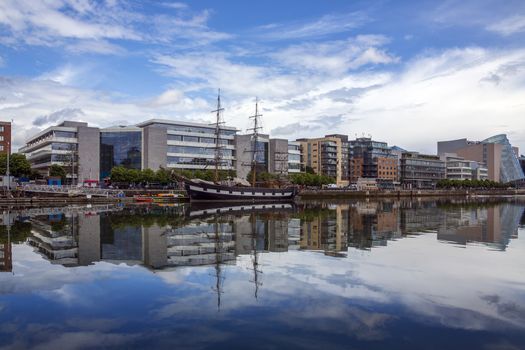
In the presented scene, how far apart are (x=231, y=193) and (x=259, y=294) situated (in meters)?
72.1

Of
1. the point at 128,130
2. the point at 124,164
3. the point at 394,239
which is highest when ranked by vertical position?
the point at 128,130

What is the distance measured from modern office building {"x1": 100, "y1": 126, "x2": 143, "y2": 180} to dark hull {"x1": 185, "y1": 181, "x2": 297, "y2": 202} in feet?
129

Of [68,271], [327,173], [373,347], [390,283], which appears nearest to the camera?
[373,347]

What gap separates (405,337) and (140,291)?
27.5 ft

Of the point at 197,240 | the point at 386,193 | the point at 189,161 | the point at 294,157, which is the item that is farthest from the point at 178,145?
the point at 197,240

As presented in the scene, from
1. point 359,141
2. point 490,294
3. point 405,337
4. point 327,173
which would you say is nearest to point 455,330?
point 405,337

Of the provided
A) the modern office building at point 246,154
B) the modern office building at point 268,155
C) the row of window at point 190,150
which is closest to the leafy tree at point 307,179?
the modern office building at point 268,155

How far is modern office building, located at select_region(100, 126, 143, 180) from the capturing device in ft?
383

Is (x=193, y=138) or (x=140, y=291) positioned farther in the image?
(x=193, y=138)

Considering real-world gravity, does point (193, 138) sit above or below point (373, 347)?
above

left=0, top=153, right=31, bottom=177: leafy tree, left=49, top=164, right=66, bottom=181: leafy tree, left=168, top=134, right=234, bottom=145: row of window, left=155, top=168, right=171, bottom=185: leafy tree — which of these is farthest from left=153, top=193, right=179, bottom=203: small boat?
left=168, top=134, right=234, bottom=145: row of window

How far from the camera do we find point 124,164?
117m

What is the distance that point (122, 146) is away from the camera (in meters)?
118

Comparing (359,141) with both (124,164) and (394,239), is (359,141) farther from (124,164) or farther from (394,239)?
(394,239)
